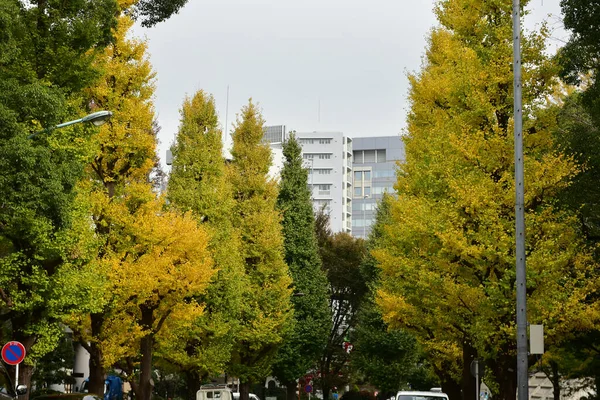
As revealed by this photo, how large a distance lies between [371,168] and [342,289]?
319 ft

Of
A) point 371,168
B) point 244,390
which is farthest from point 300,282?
point 371,168

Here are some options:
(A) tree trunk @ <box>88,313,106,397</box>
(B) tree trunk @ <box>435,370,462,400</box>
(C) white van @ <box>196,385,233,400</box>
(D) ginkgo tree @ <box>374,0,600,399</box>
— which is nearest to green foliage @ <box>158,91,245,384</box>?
(C) white van @ <box>196,385,233,400</box>

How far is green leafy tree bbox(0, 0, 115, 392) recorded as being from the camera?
786 inches

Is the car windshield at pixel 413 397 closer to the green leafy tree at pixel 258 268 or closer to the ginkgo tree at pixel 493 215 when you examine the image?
the ginkgo tree at pixel 493 215

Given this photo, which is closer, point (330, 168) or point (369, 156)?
point (330, 168)

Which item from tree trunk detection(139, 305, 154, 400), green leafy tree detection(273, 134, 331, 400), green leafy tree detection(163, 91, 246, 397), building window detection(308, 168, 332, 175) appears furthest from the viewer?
building window detection(308, 168, 332, 175)

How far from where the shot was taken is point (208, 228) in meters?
38.0

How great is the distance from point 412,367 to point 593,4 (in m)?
36.3

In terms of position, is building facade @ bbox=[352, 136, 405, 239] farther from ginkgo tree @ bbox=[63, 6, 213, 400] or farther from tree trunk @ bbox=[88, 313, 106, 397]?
tree trunk @ bbox=[88, 313, 106, 397]

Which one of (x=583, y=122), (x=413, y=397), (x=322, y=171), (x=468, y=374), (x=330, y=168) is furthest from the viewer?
(x=322, y=171)

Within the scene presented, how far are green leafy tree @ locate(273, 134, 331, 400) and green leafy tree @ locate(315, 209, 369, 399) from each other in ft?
37.0

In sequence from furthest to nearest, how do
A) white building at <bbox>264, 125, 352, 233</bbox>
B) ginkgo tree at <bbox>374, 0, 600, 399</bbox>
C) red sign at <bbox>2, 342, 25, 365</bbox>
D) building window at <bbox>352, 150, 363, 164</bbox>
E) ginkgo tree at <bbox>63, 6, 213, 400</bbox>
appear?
building window at <bbox>352, 150, 363, 164</bbox> < white building at <bbox>264, 125, 352, 233</bbox> < ginkgo tree at <bbox>63, 6, 213, 400</bbox> < ginkgo tree at <bbox>374, 0, 600, 399</bbox> < red sign at <bbox>2, 342, 25, 365</bbox>

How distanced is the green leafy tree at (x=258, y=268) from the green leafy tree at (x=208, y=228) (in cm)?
417

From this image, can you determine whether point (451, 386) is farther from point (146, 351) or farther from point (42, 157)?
point (42, 157)
